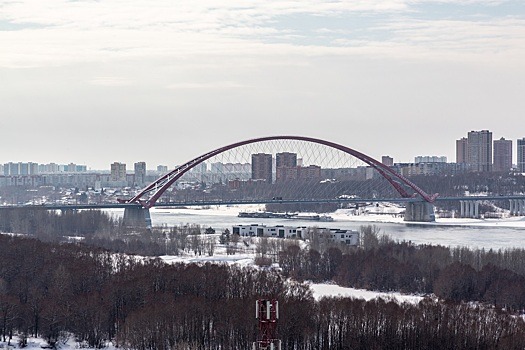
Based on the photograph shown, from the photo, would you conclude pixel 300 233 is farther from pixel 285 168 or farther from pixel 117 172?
pixel 117 172

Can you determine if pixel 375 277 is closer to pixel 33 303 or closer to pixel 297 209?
pixel 33 303

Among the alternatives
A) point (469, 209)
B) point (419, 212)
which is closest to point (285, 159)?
point (469, 209)

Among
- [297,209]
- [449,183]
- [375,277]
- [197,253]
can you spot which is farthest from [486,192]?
[375,277]

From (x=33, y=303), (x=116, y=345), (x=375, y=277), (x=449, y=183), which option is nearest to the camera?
(x=116, y=345)

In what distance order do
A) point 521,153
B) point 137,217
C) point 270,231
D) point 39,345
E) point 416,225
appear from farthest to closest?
point 521,153 < point 416,225 < point 137,217 < point 270,231 < point 39,345

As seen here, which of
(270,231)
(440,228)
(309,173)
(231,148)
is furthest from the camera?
(309,173)

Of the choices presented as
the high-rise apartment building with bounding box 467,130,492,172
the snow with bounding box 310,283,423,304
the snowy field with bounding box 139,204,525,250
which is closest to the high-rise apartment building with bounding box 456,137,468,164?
the high-rise apartment building with bounding box 467,130,492,172
